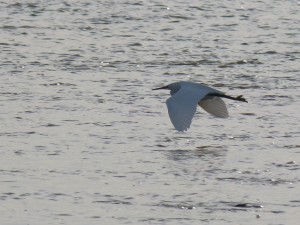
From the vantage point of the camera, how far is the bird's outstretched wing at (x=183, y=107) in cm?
768

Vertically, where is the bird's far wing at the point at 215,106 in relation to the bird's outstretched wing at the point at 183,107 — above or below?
below

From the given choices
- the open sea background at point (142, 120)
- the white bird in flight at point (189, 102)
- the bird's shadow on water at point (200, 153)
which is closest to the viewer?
the open sea background at point (142, 120)

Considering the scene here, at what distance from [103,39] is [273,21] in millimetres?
2241

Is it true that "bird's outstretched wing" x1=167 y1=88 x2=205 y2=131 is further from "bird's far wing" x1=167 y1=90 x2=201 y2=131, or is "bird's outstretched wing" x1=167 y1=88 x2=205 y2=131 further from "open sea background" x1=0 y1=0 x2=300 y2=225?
"open sea background" x1=0 y1=0 x2=300 y2=225

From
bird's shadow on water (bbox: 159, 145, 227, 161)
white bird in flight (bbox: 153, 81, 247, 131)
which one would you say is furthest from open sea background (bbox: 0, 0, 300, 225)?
white bird in flight (bbox: 153, 81, 247, 131)

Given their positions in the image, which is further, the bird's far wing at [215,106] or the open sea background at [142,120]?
the bird's far wing at [215,106]

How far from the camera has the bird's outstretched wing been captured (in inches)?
303

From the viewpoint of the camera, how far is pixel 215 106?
863 cm

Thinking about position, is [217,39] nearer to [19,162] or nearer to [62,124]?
[62,124]

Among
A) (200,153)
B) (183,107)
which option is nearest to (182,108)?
(183,107)

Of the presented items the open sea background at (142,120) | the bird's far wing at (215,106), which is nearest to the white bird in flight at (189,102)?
the bird's far wing at (215,106)

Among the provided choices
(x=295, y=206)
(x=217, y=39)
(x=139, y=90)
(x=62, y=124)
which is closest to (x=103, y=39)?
(x=217, y=39)

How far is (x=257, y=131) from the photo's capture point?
8359mm

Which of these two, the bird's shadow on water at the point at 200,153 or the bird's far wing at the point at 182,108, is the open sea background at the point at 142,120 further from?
the bird's far wing at the point at 182,108
